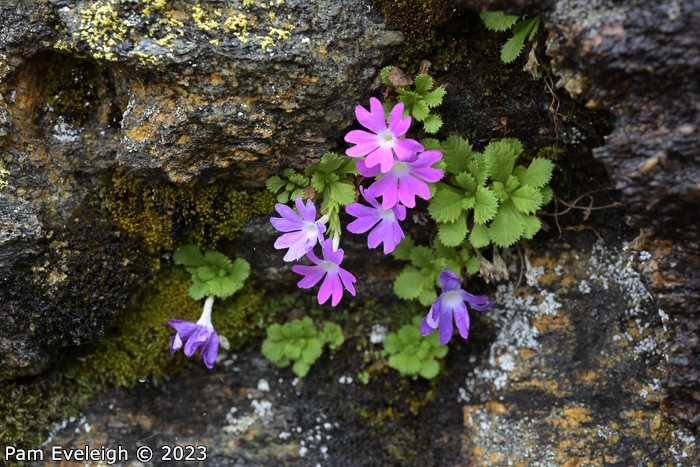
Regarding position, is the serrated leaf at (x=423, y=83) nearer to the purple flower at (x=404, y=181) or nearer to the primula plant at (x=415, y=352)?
the purple flower at (x=404, y=181)

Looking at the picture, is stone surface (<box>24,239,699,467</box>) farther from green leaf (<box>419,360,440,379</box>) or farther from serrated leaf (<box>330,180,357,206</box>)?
serrated leaf (<box>330,180,357,206</box>)

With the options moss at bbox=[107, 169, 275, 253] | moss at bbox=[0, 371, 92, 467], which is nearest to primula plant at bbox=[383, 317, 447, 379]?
moss at bbox=[107, 169, 275, 253]

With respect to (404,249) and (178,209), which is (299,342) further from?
(178,209)

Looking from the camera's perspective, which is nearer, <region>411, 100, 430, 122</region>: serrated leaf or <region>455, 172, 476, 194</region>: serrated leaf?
<region>411, 100, 430, 122</region>: serrated leaf

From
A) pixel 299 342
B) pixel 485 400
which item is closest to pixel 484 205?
pixel 485 400

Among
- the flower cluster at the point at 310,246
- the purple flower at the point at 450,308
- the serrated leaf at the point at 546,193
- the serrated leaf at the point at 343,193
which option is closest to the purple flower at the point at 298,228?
the flower cluster at the point at 310,246

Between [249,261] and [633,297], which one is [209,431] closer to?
[249,261]
